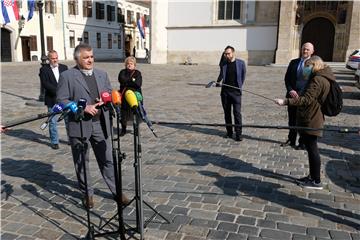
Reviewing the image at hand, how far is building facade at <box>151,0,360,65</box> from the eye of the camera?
31.0 metres

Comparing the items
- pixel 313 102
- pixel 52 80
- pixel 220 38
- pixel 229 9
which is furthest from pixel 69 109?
pixel 229 9

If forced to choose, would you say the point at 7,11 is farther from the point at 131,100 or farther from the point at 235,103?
the point at 131,100

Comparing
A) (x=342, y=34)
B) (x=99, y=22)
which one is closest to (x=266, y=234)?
(x=342, y=34)

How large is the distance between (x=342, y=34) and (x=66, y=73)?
30.9 m

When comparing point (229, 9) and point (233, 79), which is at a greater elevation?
point (229, 9)

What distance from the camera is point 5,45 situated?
3625 centimetres

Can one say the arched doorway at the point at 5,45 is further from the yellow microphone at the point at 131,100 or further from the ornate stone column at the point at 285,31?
the yellow microphone at the point at 131,100

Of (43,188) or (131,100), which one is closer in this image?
(131,100)

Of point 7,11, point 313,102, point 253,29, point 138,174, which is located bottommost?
point 138,174

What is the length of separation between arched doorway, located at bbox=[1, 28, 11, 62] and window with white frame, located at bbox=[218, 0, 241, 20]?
19.8 m

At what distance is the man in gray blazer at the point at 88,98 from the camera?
411 cm

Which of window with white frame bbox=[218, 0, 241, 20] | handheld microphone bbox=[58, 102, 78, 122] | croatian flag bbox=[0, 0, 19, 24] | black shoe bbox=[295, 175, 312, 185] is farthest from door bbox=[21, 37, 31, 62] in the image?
handheld microphone bbox=[58, 102, 78, 122]

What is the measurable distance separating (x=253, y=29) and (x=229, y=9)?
2.83 meters

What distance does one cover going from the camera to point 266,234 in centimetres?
397
